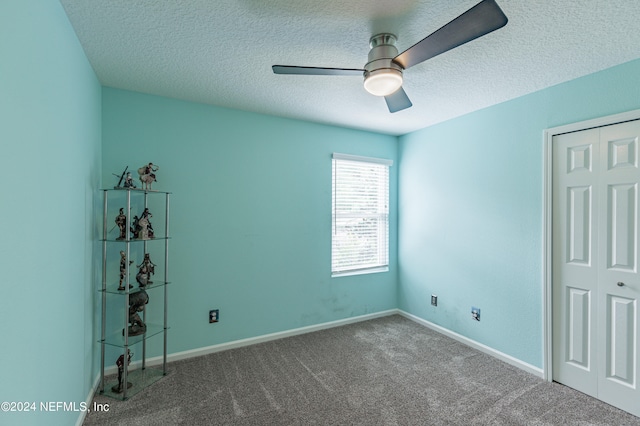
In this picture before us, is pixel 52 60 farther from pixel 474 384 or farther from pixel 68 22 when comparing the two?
pixel 474 384

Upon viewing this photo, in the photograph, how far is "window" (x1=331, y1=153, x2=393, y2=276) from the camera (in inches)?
148

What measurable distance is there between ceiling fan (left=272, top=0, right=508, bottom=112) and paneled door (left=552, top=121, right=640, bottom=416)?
60.4 inches

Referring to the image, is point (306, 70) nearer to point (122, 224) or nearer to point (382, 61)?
point (382, 61)

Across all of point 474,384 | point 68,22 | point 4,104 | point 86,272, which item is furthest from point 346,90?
point 474,384

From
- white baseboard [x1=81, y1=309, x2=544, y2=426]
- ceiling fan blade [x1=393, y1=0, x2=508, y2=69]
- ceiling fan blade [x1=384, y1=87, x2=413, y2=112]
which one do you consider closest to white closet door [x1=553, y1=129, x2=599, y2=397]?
white baseboard [x1=81, y1=309, x2=544, y2=426]

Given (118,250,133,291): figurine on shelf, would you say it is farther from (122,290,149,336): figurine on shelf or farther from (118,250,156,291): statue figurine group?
(122,290,149,336): figurine on shelf

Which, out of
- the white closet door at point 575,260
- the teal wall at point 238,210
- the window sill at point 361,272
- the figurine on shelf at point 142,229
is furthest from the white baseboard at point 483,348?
the figurine on shelf at point 142,229

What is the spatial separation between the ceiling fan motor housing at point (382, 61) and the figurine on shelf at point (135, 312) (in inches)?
92.5

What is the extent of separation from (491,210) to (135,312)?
3.38 metres

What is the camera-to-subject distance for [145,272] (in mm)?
2520

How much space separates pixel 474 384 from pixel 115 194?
3.41m

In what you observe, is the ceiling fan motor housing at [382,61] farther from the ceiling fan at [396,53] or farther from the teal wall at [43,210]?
the teal wall at [43,210]

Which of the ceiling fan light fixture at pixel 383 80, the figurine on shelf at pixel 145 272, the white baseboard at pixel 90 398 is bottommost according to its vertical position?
the white baseboard at pixel 90 398

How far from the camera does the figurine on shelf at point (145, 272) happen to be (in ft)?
8.18
